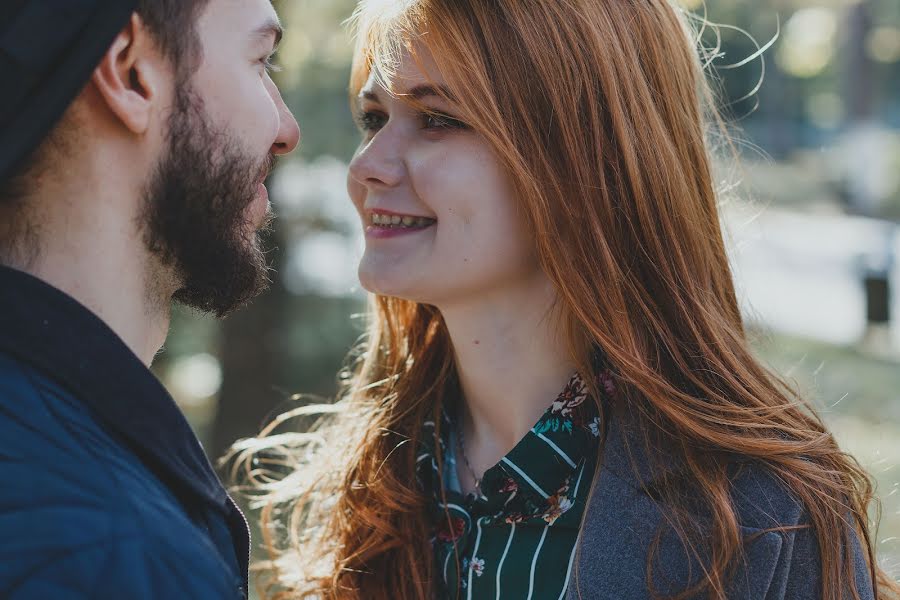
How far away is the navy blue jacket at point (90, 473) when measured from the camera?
1.40m

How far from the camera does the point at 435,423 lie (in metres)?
2.68

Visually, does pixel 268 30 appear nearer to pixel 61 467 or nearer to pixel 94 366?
pixel 94 366

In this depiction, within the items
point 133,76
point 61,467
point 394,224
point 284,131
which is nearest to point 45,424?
point 61,467

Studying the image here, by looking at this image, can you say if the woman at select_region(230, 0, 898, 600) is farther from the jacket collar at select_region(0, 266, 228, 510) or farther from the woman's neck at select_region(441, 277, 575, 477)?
the jacket collar at select_region(0, 266, 228, 510)

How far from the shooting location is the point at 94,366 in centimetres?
161

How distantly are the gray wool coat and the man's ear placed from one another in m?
1.24

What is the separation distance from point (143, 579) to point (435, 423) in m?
1.30

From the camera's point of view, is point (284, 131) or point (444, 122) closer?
point (284, 131)

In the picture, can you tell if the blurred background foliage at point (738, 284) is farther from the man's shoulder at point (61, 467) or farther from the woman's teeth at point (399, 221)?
the man's shoulder at point (61, 467)

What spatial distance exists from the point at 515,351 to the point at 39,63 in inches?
51.8

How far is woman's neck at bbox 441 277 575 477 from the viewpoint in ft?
8.02

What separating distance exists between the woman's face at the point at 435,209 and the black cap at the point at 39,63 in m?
0.94

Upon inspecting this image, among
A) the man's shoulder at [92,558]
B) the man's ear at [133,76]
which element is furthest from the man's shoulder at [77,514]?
the man's ear at [133,76]

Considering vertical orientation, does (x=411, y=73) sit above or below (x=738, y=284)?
above
